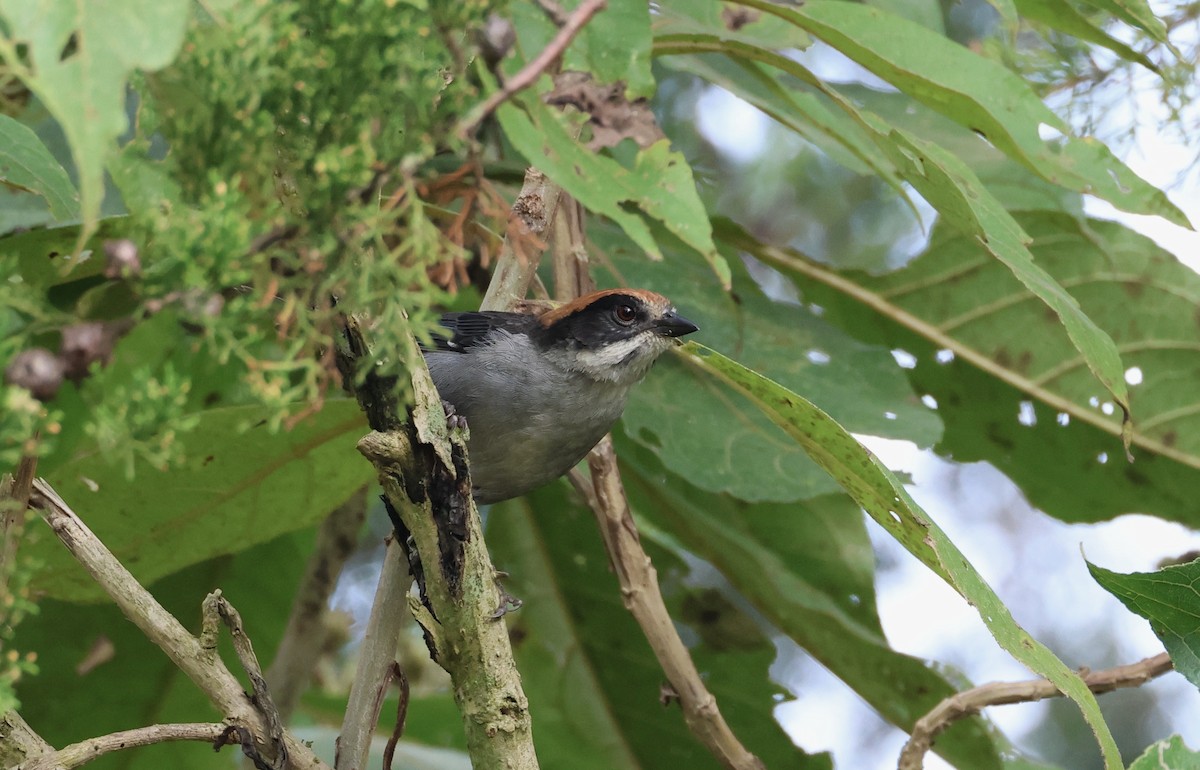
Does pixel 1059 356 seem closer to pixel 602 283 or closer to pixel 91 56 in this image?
pixel 602 283

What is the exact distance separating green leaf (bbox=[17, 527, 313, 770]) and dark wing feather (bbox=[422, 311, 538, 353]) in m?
0.97

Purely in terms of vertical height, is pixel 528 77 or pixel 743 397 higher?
pixel 743 397

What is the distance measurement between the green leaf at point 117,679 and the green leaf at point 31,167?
5.33 feet

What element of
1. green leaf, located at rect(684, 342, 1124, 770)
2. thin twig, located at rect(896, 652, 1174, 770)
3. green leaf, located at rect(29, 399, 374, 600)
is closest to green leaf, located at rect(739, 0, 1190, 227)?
green leaf, located at rect(684, 342, 1124, 770)

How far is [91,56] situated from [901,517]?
61.5 inches

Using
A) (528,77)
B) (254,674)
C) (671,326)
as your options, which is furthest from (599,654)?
(528,77)

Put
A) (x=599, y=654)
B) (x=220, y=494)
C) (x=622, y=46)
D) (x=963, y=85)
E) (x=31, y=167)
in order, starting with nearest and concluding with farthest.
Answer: (x=622, y=46), (x=31, y=167), (x=963, y=85), (x=220, y=494), (x=599, y=654)

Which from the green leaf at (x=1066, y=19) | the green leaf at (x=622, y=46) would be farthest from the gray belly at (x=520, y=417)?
the green leaf at (x=622, y=46)

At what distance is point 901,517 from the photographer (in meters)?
2.04

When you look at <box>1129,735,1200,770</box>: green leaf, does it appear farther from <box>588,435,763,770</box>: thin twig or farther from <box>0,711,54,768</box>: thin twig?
<box>0,711,54,768</box>: thin twig

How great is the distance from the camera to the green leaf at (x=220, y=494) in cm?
272

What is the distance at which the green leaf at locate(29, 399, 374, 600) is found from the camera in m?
2.72

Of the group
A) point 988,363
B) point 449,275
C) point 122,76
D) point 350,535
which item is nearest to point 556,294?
point 350,535

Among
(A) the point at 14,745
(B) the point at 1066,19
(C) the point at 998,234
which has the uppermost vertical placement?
(B) the point at 1066,19
